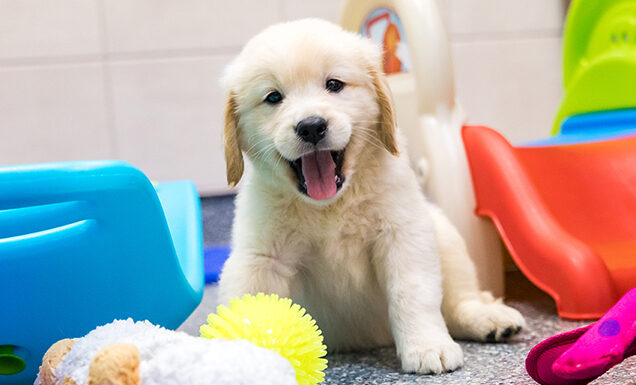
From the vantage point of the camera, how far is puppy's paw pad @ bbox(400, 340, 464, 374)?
3.72 feet

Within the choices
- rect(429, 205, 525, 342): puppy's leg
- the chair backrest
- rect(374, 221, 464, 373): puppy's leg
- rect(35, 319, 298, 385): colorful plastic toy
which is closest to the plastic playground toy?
the chair backrest

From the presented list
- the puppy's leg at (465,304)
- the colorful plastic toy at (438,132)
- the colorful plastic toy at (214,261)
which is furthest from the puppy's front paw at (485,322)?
the colorful plastic toy at (214,261)

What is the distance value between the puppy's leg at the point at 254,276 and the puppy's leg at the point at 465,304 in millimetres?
347

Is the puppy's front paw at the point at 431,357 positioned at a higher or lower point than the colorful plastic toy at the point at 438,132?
lower

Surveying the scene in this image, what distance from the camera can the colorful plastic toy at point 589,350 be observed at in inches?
31.9

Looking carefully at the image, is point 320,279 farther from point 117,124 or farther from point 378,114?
point 117,124

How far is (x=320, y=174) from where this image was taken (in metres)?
1.24

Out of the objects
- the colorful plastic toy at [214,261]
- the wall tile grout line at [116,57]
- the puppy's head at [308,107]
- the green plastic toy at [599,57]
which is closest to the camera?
the puppy's head at [308,107]

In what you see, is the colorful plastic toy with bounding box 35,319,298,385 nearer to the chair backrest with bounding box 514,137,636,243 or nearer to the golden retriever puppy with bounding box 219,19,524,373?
the golden retriever puppy with bounding box 219,19,524,373

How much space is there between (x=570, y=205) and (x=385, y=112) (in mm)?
606

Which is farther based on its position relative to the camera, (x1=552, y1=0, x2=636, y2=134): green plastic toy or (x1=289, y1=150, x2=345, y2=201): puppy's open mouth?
(x1=552, y1=0, x2=636, y2=134): green plastic toy

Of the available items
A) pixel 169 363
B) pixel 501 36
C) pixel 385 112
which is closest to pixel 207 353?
pixel 169 363

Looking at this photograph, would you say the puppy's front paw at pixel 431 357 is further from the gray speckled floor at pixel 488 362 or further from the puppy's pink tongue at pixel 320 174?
the puppy's pink tongue at pixel 320 174

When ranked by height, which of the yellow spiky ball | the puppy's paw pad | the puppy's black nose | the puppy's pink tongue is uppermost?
the puppy's black nose
